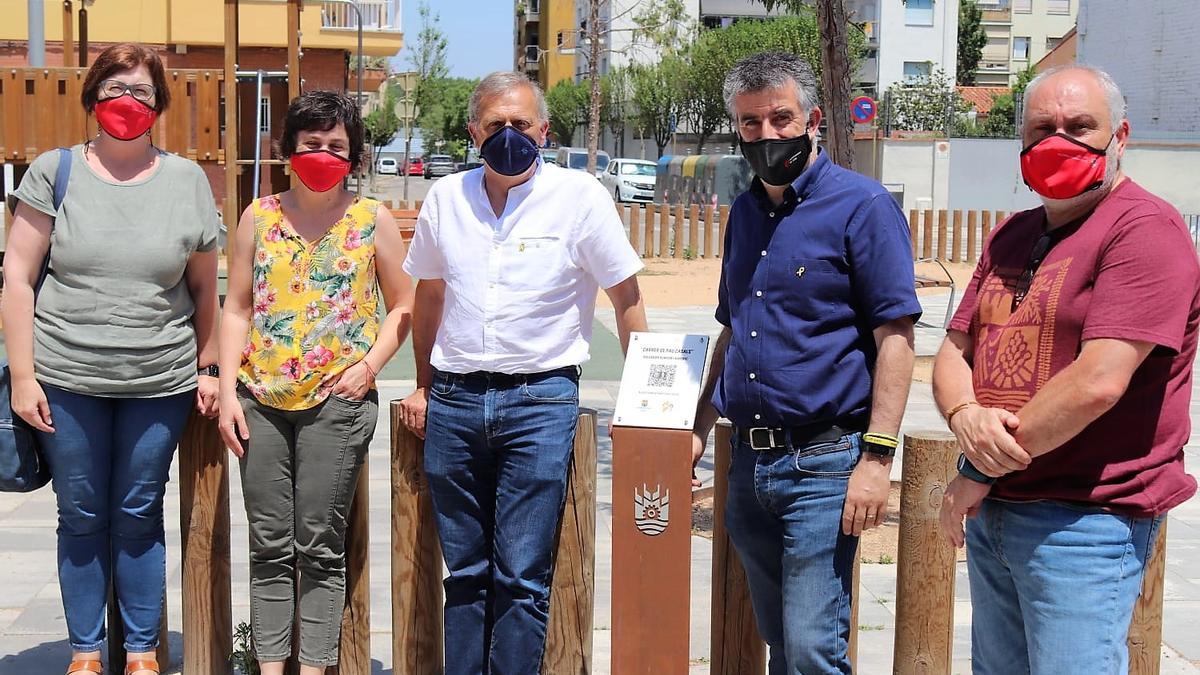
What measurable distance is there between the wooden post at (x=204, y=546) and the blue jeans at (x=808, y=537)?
175cm

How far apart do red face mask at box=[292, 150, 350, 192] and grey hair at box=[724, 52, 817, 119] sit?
1.18 metres

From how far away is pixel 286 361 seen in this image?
12.7ft

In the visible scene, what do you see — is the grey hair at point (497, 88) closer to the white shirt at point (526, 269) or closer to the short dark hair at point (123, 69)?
the white shirt at point (526, 269)

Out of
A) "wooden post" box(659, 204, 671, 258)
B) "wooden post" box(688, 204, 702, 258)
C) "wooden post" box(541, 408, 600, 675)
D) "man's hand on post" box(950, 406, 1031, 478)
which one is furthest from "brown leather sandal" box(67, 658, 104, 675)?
"wooden post" box(659, 204, 671, 258)

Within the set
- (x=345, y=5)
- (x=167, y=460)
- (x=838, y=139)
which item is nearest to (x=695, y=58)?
(x=345, y=5)

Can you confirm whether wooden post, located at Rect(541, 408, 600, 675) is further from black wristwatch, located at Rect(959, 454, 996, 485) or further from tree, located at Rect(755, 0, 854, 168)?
tree, located at Rect(755, 0, 854, 168)

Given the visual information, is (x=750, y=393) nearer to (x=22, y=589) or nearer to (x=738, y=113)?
(x=738, y=113)

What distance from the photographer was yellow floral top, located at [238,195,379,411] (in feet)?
12.7

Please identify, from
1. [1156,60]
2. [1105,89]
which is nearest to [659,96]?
[1156,60]

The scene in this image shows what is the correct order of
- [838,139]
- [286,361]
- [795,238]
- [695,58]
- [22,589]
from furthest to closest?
[695,58], [838,139], [22,589], [286,361], [795,238]

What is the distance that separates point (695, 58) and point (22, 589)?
186 feet

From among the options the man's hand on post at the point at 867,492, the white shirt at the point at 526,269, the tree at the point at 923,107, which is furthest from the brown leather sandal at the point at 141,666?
the tree at the point at 923,107

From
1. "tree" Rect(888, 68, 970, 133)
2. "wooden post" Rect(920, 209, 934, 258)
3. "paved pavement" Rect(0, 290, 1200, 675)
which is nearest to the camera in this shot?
"paved pavement" Rect(0, 290, 1200, 675)

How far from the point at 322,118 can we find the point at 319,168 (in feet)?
0.53
